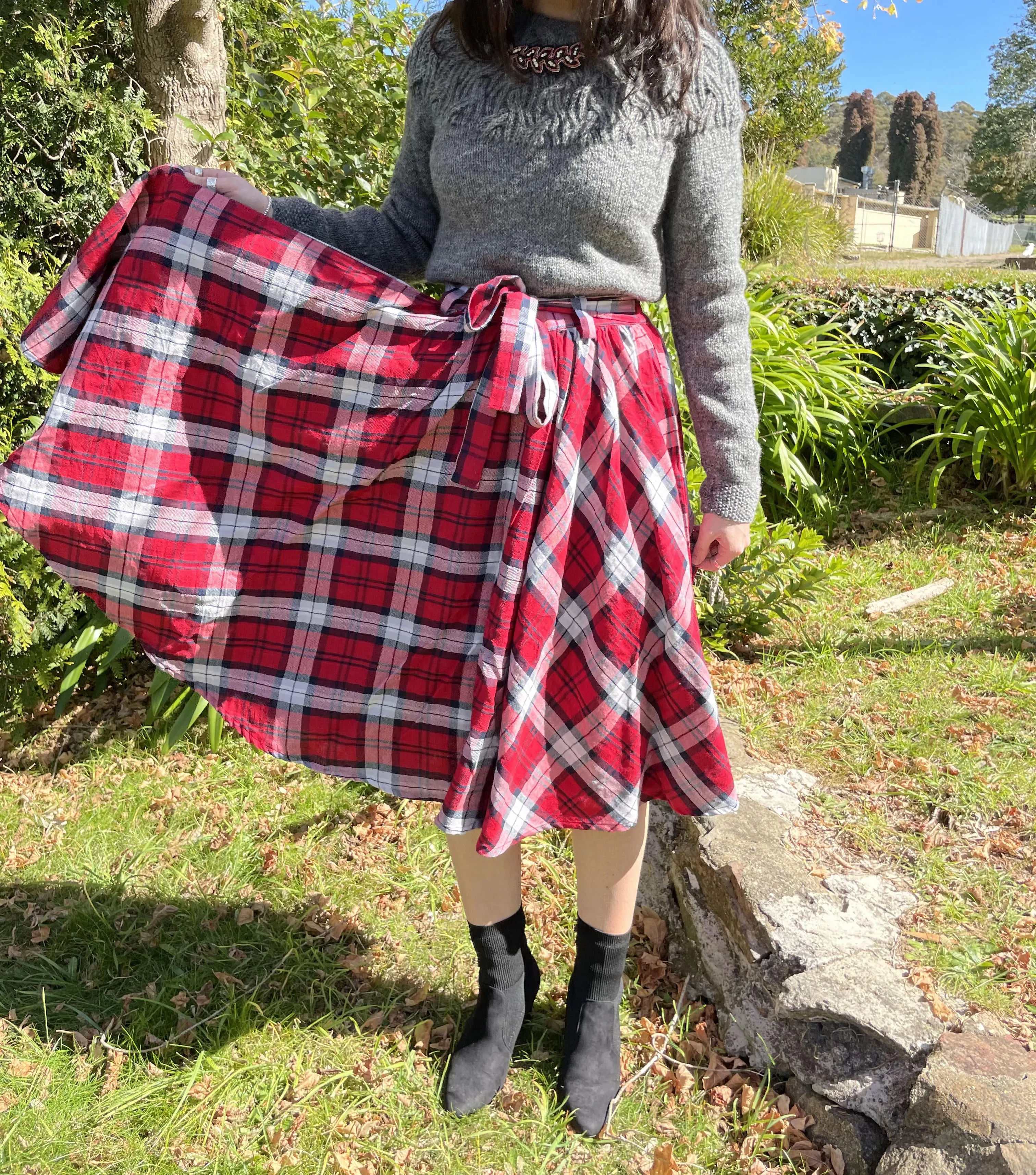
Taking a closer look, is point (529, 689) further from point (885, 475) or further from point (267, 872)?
point (885, 475)

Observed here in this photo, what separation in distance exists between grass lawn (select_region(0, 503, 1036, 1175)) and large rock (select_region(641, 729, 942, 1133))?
8 centimetres

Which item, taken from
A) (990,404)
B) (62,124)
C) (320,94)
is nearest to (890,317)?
(990,404)

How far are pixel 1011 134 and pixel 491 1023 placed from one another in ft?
139

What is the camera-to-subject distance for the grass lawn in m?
1.62

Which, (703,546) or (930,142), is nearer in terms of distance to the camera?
(703,546)

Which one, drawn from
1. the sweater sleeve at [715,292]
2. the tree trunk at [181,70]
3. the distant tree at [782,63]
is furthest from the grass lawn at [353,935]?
the distant tree at [782,63]

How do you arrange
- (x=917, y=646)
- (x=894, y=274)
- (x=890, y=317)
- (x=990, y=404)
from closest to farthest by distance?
(x=917, y=646) → (x=990, y=404) → (x=890, y=317) → (x=894, y=274)

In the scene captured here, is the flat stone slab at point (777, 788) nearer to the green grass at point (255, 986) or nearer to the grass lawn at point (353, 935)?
the grass lawn at point (353, 935)

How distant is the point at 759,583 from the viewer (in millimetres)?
3197

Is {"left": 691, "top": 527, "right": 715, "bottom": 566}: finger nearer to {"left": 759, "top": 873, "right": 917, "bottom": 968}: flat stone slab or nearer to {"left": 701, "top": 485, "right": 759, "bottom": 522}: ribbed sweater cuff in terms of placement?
{"left": 701, "top": 485, "right": 759, "bottom": 522}: ribbed sweater cuff

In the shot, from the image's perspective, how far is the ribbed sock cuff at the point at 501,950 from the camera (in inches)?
64.7

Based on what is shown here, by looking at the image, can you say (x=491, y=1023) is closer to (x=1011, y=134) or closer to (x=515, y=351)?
(x=515, y=351)

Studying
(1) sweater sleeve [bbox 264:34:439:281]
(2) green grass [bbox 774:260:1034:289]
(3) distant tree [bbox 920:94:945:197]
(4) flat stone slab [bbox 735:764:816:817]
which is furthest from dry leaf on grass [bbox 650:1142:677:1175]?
(3) distant tree [bbox 920:94:945:197]

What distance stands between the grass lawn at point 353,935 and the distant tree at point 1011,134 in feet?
129
